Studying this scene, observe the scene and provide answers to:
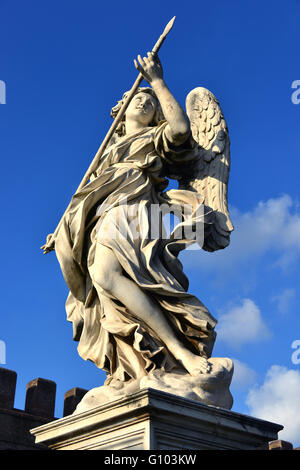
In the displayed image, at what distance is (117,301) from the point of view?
261 inches

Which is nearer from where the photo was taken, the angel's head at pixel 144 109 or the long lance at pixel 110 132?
the long lance at pixel 110 132

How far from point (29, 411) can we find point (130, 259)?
12176mm

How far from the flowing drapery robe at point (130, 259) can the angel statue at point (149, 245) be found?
0.04 ft

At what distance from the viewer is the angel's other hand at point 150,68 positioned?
23.9ft

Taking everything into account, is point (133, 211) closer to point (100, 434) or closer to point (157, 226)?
point (157, 226)

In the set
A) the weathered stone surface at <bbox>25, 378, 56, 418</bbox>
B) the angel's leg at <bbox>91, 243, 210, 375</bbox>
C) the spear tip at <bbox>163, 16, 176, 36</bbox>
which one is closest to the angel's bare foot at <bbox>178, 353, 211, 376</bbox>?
the angel's leg at <bbox>91, 243, 210, 375</bbox>

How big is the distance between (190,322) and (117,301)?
748mm

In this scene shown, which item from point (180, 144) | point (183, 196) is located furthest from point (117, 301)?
point (180, 144)

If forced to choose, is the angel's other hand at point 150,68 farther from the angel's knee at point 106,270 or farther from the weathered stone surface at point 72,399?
the weathered stone surface at point 72,399

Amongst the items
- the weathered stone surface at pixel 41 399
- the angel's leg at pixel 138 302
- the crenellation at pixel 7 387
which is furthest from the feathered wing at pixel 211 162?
the weathered stone surface at pixel 41 399

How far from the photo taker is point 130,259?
6.66 m

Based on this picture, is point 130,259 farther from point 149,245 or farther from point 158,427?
point 158,427

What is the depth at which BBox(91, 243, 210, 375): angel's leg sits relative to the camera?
20.5 feet

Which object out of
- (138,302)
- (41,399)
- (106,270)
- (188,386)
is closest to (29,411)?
(41,399)
